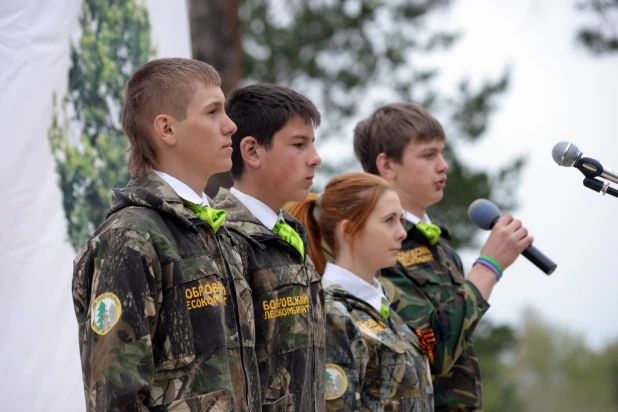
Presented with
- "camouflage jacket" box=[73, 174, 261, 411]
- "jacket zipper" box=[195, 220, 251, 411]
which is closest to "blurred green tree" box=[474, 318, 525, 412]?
"jacket zipper" box=[195, 220, 251, 411]

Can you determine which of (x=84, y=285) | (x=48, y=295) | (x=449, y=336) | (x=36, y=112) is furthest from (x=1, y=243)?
(x=449, y=336)

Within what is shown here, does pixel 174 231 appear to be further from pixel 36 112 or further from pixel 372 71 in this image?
pixel 372 71

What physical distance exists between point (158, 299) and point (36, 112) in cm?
122

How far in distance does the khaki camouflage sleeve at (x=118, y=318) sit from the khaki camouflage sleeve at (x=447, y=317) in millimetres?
1748

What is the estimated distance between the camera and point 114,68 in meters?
3.93

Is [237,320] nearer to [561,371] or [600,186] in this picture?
[600,186]

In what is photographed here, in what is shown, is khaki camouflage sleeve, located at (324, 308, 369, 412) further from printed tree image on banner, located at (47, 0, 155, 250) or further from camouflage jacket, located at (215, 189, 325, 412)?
printed tree image on banner, located at (47, 0, 155, 250)

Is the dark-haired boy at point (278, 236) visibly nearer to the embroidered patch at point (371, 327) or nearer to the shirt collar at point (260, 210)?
the shirt collar at point (260, 210)

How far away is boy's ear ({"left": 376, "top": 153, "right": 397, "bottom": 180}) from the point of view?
4.38 meters

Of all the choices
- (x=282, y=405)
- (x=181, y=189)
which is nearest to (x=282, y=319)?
(x=282, y=405)

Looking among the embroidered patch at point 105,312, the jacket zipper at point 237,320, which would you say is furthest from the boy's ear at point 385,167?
the embroidered patch at point 105,312

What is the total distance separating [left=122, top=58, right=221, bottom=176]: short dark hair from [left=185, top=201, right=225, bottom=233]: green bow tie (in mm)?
178

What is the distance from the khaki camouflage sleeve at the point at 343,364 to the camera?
11.1 ft

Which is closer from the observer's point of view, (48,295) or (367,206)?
(48,295)
